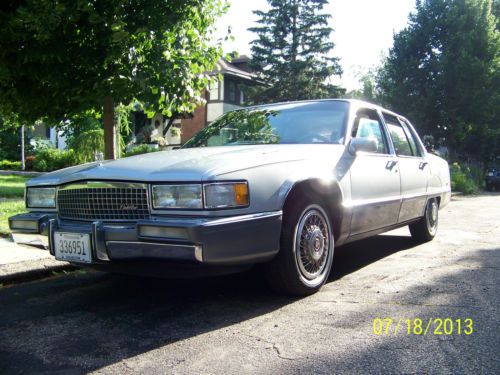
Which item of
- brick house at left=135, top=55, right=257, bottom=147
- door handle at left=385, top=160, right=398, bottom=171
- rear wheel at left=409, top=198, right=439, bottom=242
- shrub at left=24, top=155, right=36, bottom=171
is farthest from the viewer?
brick house at left=135, top=55, right=257, bottom=147

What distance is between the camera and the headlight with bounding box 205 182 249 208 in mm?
2885

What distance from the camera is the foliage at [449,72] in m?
23.7

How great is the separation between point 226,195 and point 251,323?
2.77 ft

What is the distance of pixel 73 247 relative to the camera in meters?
3.25

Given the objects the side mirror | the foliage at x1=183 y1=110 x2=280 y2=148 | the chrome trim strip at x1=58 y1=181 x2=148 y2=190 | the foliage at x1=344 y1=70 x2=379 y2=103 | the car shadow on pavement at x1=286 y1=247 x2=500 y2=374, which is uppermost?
the foliage at x1=344 y1=70 x2=379 y2=103

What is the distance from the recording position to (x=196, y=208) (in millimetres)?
2887

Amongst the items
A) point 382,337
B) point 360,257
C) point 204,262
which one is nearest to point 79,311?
point 204,262

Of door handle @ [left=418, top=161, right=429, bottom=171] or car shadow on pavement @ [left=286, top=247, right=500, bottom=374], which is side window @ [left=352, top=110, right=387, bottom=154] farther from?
car shadow on pavement @ [left=286, top=247, right=500, bottom=374]

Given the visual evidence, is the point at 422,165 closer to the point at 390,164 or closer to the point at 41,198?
the point at 390,164

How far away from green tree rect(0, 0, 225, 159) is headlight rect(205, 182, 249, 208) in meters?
3.29

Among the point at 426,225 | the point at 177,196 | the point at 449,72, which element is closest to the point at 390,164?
the point at 426,225

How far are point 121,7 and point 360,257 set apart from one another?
413cm

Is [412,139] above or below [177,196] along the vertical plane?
above

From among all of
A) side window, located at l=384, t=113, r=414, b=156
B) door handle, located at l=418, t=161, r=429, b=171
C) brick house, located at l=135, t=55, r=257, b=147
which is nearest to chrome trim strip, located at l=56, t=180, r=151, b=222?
side window, located at l=384, t=113, r=414, b=156
